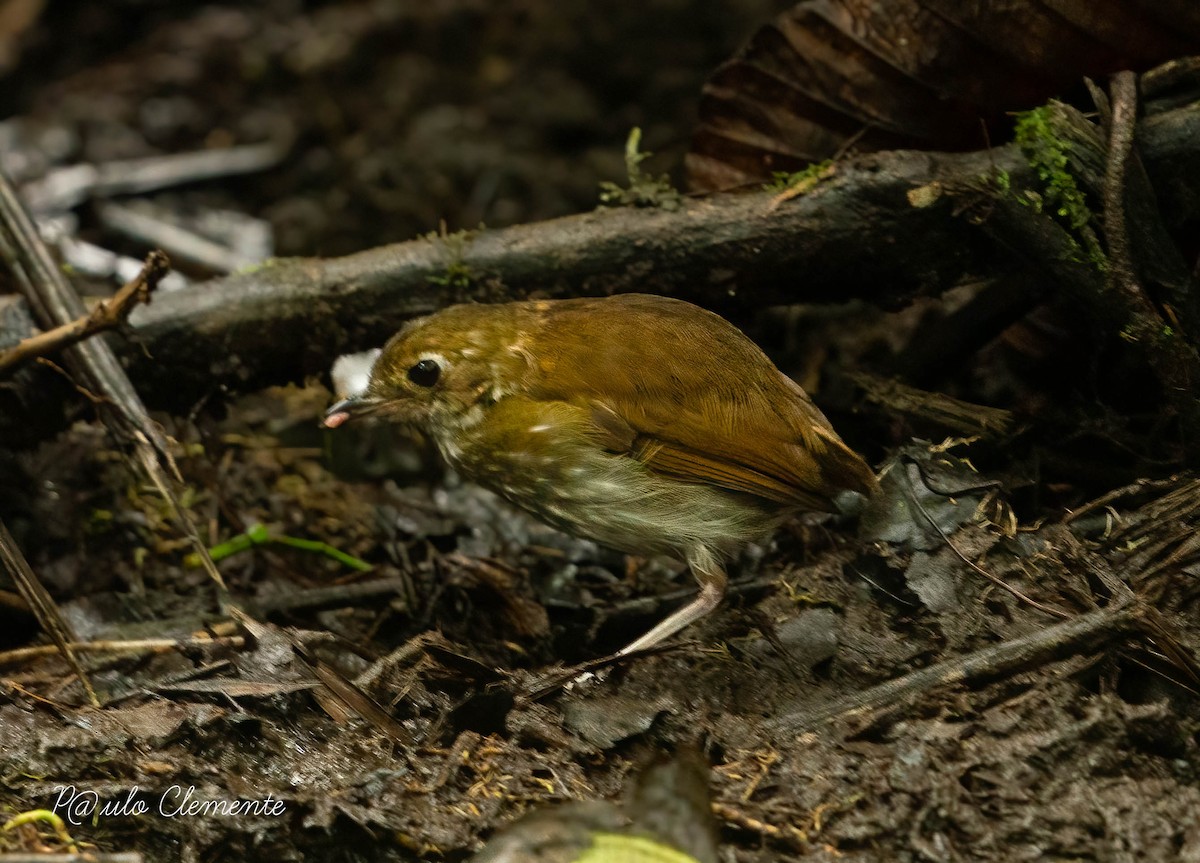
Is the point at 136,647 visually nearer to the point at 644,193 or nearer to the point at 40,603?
the point at 40,603

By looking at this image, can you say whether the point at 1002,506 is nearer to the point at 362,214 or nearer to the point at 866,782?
the point at 866,782

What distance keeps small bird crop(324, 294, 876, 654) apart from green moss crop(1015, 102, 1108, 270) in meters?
0.86

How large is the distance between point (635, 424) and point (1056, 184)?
54.0 inches

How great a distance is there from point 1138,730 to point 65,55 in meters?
7.09

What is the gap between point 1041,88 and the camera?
3428mm

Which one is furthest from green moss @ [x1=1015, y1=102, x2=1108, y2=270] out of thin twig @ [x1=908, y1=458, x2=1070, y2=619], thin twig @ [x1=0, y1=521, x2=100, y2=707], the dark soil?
thin twig @ [x1=0, y1=521, x2=100, y2=707]

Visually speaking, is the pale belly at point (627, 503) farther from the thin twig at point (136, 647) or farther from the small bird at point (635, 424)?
the thin twig at point (136, 647)

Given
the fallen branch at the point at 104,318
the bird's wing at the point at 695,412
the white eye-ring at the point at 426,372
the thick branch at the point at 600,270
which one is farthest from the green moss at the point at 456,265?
the fallen branch at the point at 104,318

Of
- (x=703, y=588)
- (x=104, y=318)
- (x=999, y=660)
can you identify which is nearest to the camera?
(x=999, y=660)
